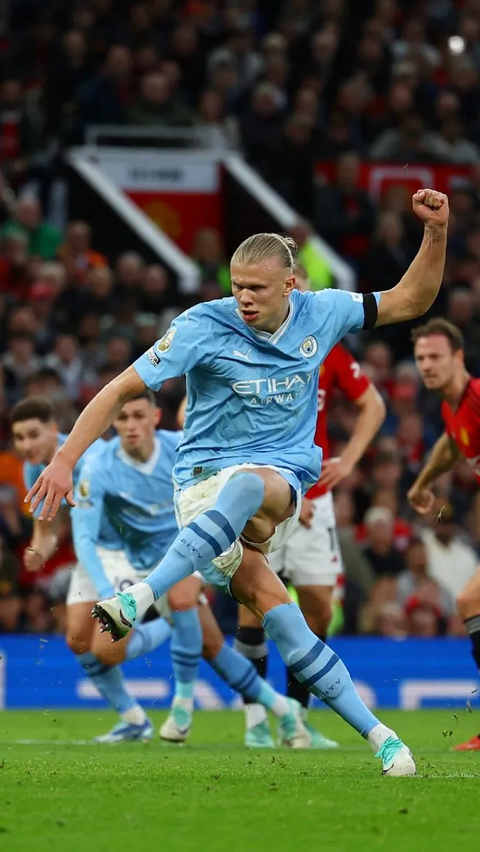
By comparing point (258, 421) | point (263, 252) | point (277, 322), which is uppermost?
point (263, 252)

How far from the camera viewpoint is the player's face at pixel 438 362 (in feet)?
30.5

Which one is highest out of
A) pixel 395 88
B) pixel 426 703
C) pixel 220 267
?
pixel 395 88

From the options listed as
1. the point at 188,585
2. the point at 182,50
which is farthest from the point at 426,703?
the point at 182,50

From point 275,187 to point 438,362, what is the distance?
10047 mm

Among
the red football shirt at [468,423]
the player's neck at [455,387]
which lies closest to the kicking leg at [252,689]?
the red football shirt at [468,423]

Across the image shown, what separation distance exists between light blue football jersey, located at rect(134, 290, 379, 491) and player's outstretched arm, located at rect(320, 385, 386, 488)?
2532 millimetres

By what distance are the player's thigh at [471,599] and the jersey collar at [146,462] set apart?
2.20m

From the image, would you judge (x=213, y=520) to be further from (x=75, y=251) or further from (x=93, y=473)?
(x=75, y=251)

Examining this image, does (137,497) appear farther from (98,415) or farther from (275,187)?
(275,187)

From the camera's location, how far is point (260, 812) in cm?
530

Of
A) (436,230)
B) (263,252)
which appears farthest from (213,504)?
(436,230)

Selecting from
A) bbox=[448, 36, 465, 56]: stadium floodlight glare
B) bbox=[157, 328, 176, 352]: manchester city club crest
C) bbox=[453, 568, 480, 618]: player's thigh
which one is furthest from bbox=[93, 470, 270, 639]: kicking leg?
bbox=[448, 36, 465, 56]: stadium floodlight glare

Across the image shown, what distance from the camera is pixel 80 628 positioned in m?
9.78

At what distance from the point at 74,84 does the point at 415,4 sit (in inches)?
228
